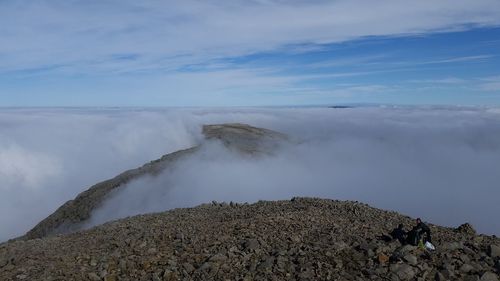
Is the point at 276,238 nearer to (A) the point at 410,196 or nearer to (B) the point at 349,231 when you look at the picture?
(B) the point at 349,231

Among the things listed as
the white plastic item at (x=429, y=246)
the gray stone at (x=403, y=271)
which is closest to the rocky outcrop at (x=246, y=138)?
the white plastic item at (x=429, y=246)

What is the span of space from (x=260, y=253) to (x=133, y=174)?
83496mm

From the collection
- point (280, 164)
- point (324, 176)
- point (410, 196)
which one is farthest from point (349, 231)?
point (410, 196)

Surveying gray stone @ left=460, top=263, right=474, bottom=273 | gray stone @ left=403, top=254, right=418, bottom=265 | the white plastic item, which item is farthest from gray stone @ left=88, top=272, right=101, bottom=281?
gray stone @ left=460, top=263, right=474, bottom=273

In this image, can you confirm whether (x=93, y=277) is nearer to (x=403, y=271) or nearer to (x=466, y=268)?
(x=403, y=271)

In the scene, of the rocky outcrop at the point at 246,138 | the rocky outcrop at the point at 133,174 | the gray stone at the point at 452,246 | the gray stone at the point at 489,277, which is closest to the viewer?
the gray stone at the point at 489,277

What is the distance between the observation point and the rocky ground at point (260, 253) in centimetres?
1393

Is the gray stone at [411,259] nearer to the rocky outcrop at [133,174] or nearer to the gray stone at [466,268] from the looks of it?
the gray stone at [466,268]

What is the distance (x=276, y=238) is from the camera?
1623 centimetres

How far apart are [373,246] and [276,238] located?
10.5 ft

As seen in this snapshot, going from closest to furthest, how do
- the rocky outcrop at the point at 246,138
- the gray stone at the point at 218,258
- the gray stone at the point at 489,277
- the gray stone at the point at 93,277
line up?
the gray stone at the point at 489,277 → the gray stone at the point at 93,277 → the gray stone at the point at 218,258 → the rocky outcrop at the point at 246,138

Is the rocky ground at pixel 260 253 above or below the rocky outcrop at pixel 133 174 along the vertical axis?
above

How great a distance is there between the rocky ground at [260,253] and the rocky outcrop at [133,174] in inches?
2075

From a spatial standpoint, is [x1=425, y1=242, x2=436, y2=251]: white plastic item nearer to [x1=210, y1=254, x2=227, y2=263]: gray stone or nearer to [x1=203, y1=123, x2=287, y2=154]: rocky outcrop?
[x1=210, y1=254, x2=227, y2=263]: gray stone
